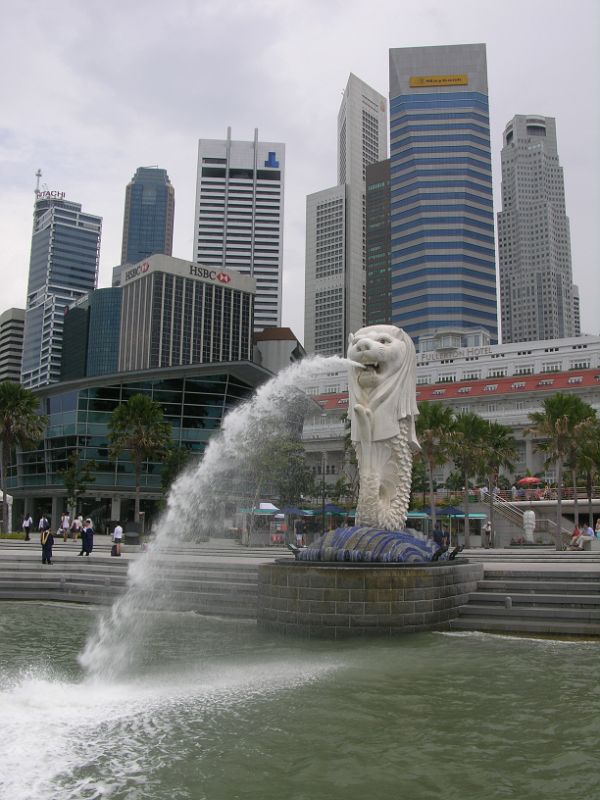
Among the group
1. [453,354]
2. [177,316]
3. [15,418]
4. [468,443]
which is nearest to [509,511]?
[468,443]

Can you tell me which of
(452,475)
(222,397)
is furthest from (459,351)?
(222,397)

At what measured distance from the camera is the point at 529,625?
595 inches

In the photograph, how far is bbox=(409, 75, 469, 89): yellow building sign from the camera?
16462 cm

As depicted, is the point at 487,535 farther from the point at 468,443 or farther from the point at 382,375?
the point at 382,375

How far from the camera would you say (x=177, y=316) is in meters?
165

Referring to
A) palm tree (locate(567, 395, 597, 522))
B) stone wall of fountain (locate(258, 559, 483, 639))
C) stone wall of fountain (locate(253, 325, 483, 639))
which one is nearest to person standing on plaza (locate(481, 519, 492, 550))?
palm tree (locate(567, 395, 597, 522))

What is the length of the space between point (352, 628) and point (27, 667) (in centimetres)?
598

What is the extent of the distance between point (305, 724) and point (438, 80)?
177 meters

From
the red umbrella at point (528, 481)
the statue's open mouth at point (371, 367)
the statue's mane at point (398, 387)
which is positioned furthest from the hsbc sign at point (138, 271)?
the statue's open mouth at point (371, 367)

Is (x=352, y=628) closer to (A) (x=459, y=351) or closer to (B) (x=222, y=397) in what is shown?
(B) (x=222, y=397)

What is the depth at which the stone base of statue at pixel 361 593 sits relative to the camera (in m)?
14.5

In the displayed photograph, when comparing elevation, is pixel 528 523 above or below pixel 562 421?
below

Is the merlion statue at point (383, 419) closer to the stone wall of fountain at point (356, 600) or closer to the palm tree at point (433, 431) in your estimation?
the stone wall of fountain at point (356, 600)

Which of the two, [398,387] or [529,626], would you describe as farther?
[398,387]
